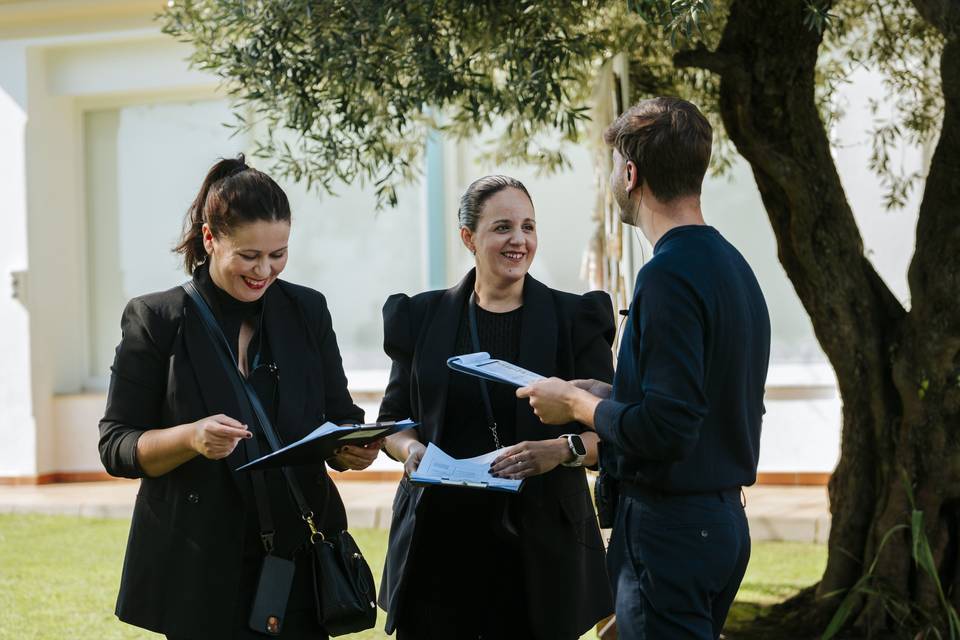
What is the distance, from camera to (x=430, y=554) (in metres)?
3.85

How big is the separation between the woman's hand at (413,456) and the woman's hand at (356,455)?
0.21 metres

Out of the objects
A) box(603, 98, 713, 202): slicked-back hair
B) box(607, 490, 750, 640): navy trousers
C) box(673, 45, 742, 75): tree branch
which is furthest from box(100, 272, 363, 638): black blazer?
box(673, 45, 742, 75): tree branch

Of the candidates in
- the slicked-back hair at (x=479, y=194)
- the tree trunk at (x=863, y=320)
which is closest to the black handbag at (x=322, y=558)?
the slicked-back hair at (x=479, y=194)

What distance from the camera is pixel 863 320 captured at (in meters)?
5.81

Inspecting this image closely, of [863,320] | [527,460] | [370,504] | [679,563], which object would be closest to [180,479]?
[527,460]

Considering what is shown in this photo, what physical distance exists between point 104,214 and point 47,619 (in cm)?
680

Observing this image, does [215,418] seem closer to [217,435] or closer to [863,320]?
[217,435]

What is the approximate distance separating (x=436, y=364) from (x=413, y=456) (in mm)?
326

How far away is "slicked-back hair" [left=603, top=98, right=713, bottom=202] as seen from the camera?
288 centimetres

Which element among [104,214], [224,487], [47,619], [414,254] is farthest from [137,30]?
[224,487]

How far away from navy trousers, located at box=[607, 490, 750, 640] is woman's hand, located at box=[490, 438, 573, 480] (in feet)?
1.94

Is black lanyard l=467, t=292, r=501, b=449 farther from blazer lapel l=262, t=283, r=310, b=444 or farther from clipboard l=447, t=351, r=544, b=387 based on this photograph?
blazer lapel l=262, t=283, r=310, b=444

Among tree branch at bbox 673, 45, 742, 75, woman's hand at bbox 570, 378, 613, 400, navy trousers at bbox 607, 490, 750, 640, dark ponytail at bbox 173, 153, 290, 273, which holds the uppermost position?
tree branch at bbox 673, 45, 742, 75

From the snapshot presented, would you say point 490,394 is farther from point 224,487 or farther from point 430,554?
point 224,487
